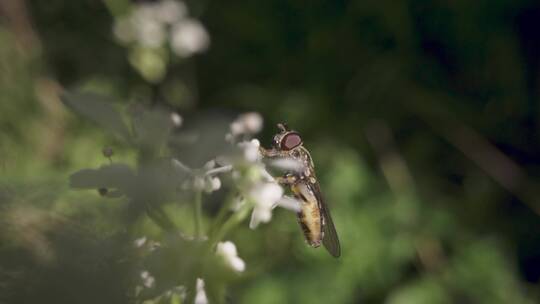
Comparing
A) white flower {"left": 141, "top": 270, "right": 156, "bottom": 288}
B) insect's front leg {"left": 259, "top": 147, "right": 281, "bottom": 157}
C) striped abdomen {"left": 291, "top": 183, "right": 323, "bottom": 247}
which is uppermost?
insect's front leg {"left": 259, "top": 147, "right": 281, "bottom": 157}

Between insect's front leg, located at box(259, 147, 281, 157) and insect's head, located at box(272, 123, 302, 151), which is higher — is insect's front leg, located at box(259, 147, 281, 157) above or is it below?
below

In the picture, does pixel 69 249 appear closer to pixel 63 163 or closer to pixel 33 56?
pixel 63 163

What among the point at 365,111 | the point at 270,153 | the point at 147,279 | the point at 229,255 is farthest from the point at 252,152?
the point at 365,111

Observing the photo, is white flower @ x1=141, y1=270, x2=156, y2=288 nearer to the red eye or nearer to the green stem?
the green stem

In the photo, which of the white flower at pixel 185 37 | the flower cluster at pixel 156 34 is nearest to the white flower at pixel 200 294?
the flower cluster at pixel 156 34

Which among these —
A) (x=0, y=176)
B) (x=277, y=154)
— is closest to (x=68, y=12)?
(x=0, y=176)

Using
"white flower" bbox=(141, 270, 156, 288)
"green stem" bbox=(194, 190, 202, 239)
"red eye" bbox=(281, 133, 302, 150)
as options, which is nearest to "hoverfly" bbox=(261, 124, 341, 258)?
"red eye" bbox=(281, 133, 302, 150)
